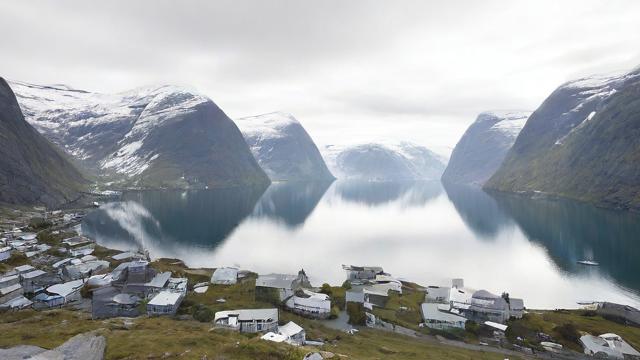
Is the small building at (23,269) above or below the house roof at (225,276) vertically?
above

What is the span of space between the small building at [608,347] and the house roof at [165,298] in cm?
6156

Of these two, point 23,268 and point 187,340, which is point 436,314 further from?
point 23,268

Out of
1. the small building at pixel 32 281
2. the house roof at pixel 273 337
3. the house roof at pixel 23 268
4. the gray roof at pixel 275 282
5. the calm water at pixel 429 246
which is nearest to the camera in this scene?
the house roof at pixel 273 337

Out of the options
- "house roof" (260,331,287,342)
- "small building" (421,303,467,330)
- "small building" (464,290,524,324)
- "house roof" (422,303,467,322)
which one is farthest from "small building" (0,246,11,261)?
"small building" (464,290,524,324)

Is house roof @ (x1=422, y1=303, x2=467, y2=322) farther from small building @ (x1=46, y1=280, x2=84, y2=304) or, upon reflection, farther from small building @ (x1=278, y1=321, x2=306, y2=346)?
small building @ (x1=46, y1=280, x2=84, y2=304)

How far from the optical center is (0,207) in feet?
500

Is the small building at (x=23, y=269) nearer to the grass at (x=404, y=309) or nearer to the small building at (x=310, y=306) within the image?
the small building at (x=310, y=306)

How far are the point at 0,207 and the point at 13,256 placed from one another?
79.5 metres

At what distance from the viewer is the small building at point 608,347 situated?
56656 mm

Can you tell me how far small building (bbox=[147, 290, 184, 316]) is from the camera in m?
62.3

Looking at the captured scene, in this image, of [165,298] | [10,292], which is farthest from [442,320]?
[10,292]

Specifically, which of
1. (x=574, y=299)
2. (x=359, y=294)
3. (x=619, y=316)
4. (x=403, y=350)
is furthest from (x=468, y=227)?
(x=403, y=350)

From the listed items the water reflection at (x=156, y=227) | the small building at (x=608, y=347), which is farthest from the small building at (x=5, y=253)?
the small building at (x=608, y=347)

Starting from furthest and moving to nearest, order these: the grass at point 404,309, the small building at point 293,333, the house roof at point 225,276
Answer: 1. the house roof at point 225,276
2. the grass at point 404,309
3. the small building at point 293,333
